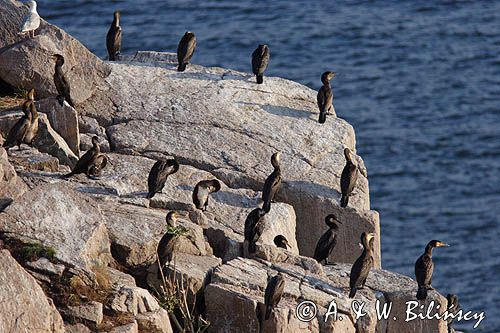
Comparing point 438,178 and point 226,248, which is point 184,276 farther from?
point 438,178

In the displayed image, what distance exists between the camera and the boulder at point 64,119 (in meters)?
19.1

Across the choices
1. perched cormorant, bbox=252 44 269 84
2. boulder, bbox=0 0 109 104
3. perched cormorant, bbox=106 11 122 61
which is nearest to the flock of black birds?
boulder, bbox=0 0 109 104

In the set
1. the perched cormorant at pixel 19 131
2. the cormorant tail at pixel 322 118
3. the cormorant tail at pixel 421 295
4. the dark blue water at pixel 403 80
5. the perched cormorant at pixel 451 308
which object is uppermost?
the perched cormorant at pixel 19 131

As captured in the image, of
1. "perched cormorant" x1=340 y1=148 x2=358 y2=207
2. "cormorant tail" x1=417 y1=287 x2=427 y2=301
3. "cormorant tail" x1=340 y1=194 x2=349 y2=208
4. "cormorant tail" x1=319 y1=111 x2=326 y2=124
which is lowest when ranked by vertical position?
"cormorant tail" x1=417 y1=287 x2=427 y2=301

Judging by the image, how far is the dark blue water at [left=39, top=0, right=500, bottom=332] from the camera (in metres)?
28.7

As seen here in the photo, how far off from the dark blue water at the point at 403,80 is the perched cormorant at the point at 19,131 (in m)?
10.8

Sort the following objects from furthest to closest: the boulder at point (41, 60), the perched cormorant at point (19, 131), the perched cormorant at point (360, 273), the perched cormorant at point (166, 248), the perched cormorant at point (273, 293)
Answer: the boulder at point (41, 60), the perched cormorant at point (19, 131), the perched cormorant at point (360, 273), the perched cormorant at point (166, 248), the perched cormorant at point (273, 293)

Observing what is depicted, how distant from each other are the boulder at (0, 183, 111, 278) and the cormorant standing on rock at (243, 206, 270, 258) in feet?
6.36

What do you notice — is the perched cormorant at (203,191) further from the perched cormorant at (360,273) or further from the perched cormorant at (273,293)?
the perched cormorant at (273,293)

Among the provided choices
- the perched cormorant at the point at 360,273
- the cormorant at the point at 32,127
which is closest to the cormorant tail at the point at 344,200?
the perched cormorant at the point at 360,273

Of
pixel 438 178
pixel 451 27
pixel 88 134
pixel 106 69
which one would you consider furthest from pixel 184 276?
pixel 451 27

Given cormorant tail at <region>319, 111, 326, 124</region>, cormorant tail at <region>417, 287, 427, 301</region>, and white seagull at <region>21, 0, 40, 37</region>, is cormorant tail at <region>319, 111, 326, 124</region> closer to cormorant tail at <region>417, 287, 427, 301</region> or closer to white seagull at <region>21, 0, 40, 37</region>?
white seagull at <region>21, 0, 40, 37</region>

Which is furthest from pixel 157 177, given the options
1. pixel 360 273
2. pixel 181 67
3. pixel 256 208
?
pixel 181 67

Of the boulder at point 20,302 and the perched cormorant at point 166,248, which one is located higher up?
the boulder at point 20,302
